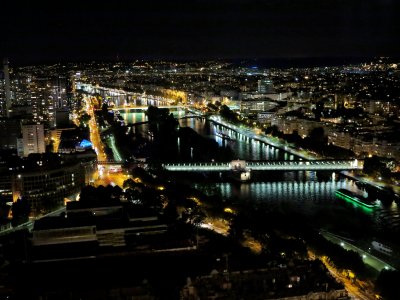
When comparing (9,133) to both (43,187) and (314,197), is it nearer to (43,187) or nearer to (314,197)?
(43,187)

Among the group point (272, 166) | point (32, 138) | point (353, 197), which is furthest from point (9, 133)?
point (353, 197)

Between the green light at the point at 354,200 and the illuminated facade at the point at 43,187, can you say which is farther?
the green light at the point at 354,200

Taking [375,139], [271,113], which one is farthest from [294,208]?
[271,113]

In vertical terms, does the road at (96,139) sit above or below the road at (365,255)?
above

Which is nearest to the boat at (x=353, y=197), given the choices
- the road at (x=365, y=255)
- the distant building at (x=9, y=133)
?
the road at (x=365, y=255)

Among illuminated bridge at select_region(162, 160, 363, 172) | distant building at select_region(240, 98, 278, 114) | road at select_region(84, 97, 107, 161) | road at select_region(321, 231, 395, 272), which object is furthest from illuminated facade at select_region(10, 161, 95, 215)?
distant building at select_region(240, 98, 278, 114)

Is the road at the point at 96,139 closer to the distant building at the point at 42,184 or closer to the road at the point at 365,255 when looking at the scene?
the distant building at the point at 42,184
